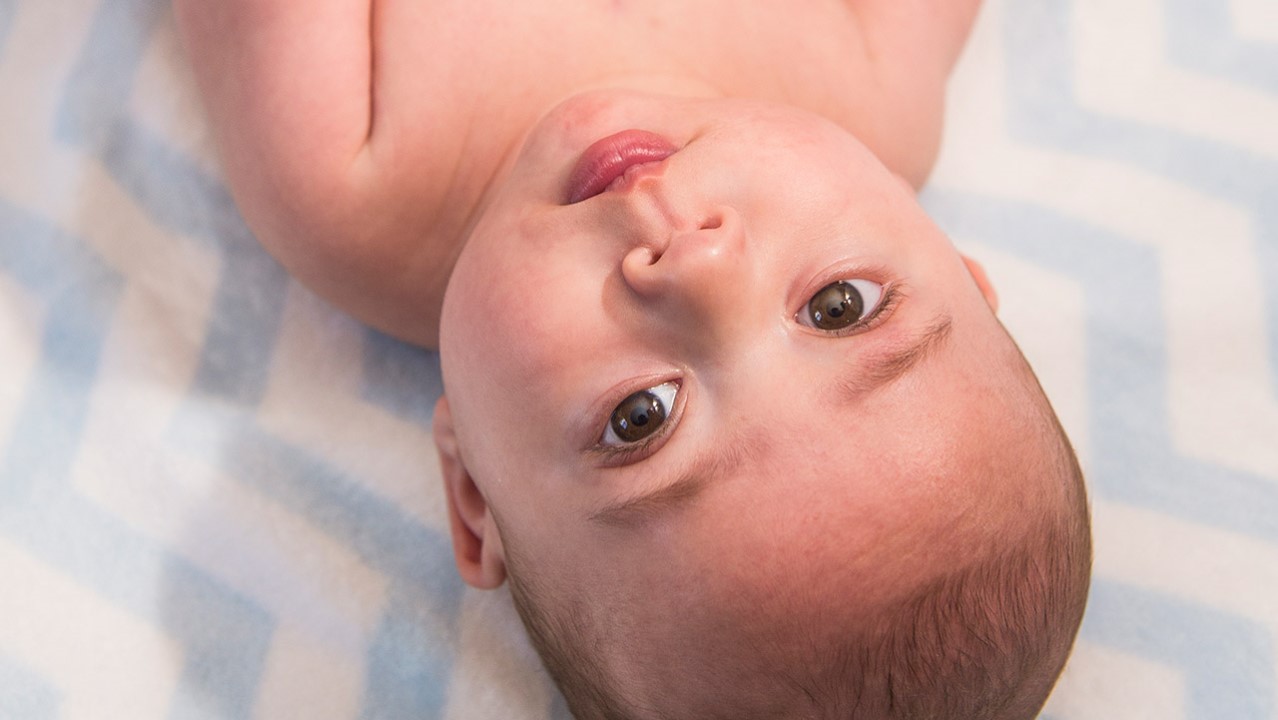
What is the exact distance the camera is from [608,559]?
844 mm

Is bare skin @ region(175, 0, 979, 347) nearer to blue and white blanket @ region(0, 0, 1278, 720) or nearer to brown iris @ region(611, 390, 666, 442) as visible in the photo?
blue and white blanket @ region(0, 0, 1278, 720)

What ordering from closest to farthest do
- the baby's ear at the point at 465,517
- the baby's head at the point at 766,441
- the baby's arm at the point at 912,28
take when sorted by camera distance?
the baby's head at the point at 766,441, the baby's ear at the point at 465,517, the baby's arm at the point at 912,28

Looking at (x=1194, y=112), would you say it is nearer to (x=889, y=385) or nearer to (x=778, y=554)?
(x=889, y=385)

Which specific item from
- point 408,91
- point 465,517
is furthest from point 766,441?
point 408,91

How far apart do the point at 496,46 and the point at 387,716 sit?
66cm

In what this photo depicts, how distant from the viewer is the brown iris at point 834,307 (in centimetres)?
83

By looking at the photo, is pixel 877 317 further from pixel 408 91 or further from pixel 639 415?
pixel 408 91

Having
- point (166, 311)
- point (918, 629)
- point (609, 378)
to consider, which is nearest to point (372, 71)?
point (166, 311)

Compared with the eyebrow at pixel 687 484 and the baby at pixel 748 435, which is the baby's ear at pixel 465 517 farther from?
the eyebrow at pixel 687 484

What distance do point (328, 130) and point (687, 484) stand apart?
0.51 meters

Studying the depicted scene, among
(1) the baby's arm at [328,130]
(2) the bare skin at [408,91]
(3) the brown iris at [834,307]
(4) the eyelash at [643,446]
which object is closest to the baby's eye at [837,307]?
(3) the brown iris at [834,307]

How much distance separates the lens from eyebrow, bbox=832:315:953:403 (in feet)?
2.61

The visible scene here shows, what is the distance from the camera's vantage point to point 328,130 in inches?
41.3

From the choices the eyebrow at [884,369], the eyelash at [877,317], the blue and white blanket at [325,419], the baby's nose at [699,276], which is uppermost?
the baby's nose at [699,276]
